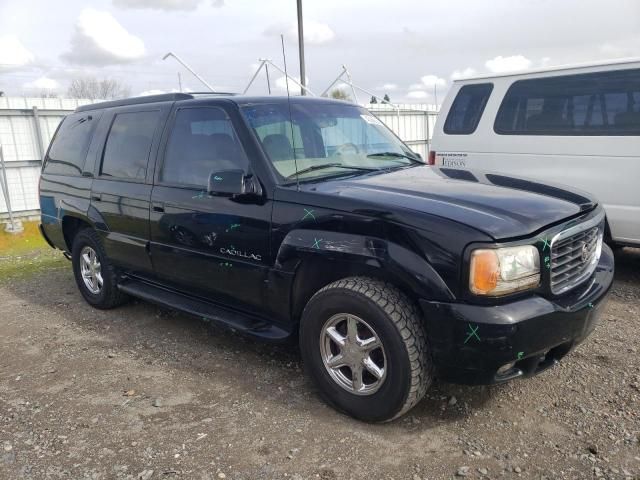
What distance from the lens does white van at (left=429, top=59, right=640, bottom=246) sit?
497 cm

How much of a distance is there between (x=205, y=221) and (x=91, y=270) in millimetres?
2129

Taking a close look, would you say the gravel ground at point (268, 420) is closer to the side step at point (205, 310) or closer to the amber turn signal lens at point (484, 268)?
the side step at point (205, 310)

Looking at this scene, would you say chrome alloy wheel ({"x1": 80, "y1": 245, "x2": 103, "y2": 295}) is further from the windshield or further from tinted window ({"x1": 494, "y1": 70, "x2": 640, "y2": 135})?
tinted window ({"x1": 494, "y1": 70, "x2": 640, "y2": 135})

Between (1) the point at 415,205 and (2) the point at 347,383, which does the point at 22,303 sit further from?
(1) the point at 415,205

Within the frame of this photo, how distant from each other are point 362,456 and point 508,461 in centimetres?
71

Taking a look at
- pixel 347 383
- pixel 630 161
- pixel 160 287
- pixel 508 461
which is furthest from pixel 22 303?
pixel 630 161

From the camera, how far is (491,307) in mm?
2617

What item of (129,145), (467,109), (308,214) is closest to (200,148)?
(129,145)

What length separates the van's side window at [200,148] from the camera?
3.67 meters

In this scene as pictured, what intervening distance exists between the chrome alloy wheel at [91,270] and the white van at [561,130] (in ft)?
11.4

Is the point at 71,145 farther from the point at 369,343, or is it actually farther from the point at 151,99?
the point at 369,343

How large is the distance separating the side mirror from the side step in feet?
2.88

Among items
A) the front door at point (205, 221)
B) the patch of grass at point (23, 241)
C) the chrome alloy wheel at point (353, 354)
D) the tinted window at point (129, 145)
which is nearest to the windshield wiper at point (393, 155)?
the front door at point (205, 221)

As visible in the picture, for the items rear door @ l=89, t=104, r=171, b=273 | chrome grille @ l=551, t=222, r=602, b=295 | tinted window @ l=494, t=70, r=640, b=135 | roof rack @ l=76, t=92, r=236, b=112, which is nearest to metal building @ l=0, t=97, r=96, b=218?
roof rack @ l=76, t=92, r=236, b=112
